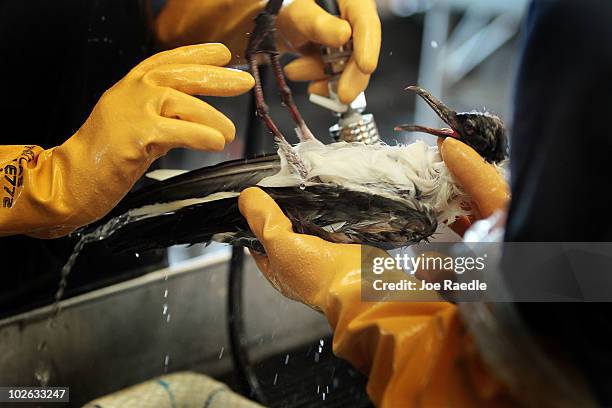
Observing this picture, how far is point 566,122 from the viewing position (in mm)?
490

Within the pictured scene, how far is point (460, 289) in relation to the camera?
63 cm

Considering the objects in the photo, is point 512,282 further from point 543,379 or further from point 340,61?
point 340,61

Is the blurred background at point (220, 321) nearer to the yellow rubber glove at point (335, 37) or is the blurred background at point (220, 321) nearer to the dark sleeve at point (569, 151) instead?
the yellow rubber glove at point (335, 37)

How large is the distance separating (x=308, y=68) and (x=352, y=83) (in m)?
0.10

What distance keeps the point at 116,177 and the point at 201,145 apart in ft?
0.35

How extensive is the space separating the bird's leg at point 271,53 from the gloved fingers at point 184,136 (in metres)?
0.11

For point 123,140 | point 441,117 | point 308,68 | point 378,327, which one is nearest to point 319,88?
point 308,68

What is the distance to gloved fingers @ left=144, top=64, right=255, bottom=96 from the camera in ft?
2.59

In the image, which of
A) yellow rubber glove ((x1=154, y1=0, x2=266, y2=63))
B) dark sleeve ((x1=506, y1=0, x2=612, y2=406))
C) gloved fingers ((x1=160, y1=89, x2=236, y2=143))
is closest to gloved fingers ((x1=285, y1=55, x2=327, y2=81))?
yellow rubber glove ((x1=154, y1=0, x2=266, y2=63))

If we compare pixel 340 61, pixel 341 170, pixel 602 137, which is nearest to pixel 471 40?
pixel 340 61

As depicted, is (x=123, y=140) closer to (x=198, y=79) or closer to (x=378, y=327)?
(x=198, y=79)

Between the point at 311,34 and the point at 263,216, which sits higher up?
the point at 311,34

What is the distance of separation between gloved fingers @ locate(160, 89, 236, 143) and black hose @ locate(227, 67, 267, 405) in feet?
0.68

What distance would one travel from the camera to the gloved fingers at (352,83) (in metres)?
0.93
